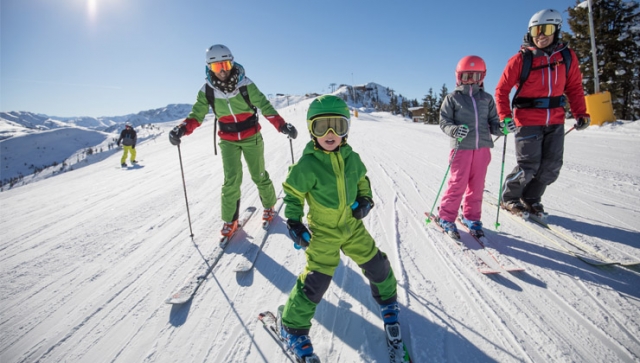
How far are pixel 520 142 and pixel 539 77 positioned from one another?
85 cm

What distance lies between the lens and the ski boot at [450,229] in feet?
11.4

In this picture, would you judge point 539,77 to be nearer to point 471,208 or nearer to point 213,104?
point 471,208

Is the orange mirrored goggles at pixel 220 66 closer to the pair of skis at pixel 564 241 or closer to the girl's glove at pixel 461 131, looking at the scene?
the girl's glove at pixel 461 131

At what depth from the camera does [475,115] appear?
338cm

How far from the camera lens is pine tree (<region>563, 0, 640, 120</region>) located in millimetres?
18766

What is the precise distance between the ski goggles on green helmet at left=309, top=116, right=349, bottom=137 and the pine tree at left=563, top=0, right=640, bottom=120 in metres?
25.9

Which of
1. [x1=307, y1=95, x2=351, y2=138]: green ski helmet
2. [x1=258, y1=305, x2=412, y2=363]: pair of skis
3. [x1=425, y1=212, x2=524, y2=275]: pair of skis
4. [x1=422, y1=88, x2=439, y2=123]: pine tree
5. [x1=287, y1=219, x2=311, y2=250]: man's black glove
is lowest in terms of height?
[x1=258, y1=305, x2=412, y2=363]: pair of skis

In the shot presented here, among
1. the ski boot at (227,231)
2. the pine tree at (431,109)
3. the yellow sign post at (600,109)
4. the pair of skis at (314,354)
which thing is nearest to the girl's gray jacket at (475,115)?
the pair of skis at (314,354)

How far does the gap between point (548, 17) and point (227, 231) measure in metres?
4.91

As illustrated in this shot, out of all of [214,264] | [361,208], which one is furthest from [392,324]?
[214,264]

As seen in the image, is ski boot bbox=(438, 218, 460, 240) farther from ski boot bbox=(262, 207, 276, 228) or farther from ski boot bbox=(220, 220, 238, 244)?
ski boot bbox=(220, 220, 238, 244)

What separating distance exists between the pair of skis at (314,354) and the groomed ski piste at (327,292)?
7 cm

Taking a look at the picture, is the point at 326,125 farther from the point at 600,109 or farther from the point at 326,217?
the point at 600,109

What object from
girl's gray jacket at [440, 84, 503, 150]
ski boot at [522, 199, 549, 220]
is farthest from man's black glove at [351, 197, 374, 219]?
ski boot at [522, 199, 549, 220]
